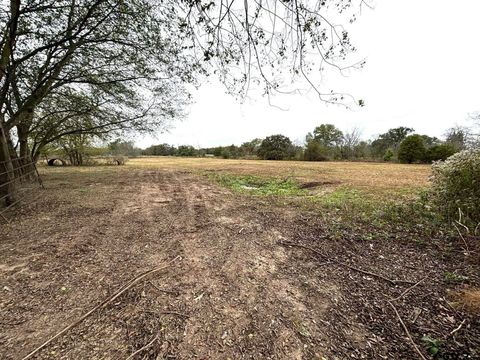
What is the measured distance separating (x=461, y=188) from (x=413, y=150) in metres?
31.4

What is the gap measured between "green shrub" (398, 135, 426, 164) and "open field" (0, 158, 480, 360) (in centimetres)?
3165

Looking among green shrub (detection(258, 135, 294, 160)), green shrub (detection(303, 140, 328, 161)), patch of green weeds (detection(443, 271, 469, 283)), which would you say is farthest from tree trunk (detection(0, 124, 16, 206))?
green shrub (detection(258, 135, 294, 160))

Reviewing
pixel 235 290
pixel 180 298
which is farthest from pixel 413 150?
pixel 180 298

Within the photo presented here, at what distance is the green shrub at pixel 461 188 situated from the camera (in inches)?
172

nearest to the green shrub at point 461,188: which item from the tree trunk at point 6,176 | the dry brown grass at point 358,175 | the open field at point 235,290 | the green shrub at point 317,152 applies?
the open field at point 235,290

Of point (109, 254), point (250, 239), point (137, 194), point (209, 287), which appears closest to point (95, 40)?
point (137, 194)

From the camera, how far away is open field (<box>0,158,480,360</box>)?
2047 millimetres

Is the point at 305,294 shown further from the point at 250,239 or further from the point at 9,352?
the point at 9,352

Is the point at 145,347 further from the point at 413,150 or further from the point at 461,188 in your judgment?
the point at 413,150

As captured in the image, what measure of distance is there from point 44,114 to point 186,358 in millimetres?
12791

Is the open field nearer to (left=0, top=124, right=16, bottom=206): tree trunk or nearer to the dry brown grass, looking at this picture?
(left=0, top=124, right=16, bottom=206): tree trunk

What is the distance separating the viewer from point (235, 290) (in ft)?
9.17

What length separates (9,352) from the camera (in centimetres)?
194

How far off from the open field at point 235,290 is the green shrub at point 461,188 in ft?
2.10
